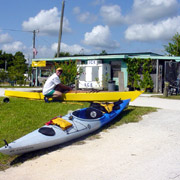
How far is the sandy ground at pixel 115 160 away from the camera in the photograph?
4746mm

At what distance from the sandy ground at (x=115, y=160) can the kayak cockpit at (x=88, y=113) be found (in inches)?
21.4

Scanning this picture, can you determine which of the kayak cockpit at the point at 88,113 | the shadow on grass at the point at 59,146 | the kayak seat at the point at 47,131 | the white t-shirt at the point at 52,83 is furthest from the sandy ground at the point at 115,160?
the white t-shirt at the point at 52,83

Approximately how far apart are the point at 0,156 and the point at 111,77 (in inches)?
706

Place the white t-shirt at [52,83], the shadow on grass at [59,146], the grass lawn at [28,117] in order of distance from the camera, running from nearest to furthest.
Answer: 1. the shadow on grass at [59,146]
2. the grass lawn at [28,117]
3. the white t-shirt at [52,83]

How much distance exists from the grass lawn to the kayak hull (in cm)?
30

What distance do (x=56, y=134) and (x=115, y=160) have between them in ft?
5.03

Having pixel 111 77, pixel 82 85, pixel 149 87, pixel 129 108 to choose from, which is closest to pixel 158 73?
pixel 149 87

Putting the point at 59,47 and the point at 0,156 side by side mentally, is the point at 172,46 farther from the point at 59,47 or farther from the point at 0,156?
the point at 0,156

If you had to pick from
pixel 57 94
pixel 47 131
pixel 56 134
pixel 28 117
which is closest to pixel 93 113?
pixel 56 134

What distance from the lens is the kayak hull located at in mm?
5453

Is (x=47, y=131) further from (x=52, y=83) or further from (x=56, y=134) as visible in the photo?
(x=52, y=83)

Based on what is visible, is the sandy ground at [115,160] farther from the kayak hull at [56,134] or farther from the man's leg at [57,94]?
the man's leg at [57,94]

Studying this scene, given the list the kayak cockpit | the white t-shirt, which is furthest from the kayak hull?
the white t-shirt

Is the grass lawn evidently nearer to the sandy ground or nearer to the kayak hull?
the kayak hull
